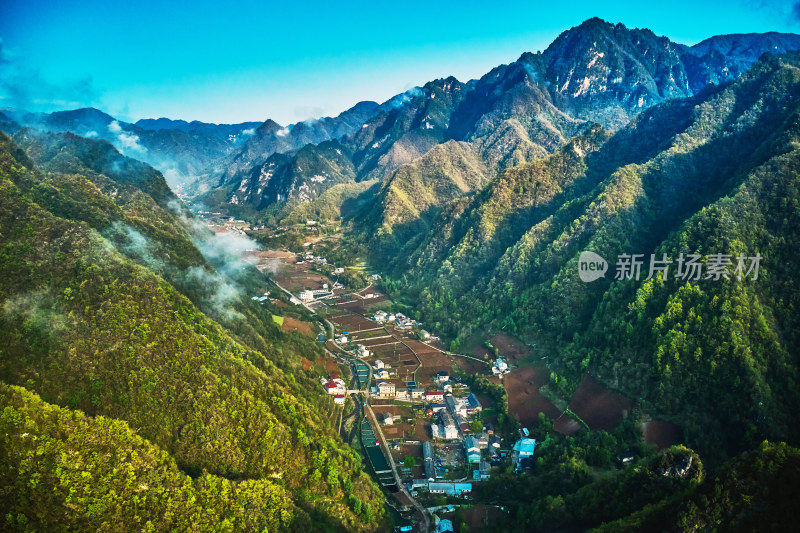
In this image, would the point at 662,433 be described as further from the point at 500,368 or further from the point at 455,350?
the point at 455,350

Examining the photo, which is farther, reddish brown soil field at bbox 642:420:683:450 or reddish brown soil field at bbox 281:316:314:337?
reddish brown soil field at bbox 281:316:314:337

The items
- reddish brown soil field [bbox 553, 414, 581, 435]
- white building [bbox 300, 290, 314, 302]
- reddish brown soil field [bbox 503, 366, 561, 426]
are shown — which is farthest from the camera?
white building [bbox 300, 290, 314, 302]

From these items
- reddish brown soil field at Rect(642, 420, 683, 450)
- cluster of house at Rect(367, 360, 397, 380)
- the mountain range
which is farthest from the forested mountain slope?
cluster of house at Rect(367, 360, 397, 380)

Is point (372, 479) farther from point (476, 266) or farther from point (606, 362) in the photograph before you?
point (476, 266)

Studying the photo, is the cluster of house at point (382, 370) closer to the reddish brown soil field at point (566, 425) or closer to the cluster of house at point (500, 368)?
the cluster of house at point (500, 368)

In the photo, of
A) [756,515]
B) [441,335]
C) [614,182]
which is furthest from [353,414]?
[614,182]

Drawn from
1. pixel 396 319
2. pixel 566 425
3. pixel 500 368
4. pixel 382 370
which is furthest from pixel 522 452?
pixel 396 319

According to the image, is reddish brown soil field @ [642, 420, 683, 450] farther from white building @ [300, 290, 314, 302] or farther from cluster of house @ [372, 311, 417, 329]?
white building @ [300, 290, 314, 302]
